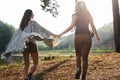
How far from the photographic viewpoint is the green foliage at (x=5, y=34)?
94.1m

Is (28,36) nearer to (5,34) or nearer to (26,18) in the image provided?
(26,18)

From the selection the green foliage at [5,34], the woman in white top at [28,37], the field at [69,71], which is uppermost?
the green foliage at [5,34]

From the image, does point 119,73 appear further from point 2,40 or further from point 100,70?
point 2,40

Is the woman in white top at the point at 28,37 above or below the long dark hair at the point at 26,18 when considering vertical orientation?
below

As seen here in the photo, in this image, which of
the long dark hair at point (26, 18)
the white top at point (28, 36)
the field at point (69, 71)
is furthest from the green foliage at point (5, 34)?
the long dark hair at point (26, 18)

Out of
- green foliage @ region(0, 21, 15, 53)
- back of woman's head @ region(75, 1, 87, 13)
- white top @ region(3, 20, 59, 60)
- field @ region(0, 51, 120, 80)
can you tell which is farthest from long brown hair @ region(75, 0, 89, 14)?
green foliage @ region(0, 21, 15, 53)

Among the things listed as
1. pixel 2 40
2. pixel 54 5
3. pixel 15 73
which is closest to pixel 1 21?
pixel 2 40

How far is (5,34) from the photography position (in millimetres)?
99312

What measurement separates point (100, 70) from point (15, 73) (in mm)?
3381

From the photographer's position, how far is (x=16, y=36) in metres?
10.8

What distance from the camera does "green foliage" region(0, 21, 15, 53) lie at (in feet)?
309

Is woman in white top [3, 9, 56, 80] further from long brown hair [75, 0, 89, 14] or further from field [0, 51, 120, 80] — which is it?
field [0, 51, 120, 80]

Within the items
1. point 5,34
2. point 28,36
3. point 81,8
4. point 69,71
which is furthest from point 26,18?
point 5,34

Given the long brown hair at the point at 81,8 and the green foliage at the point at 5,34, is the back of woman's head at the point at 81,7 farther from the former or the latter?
the green foliage at the point at 5,34
